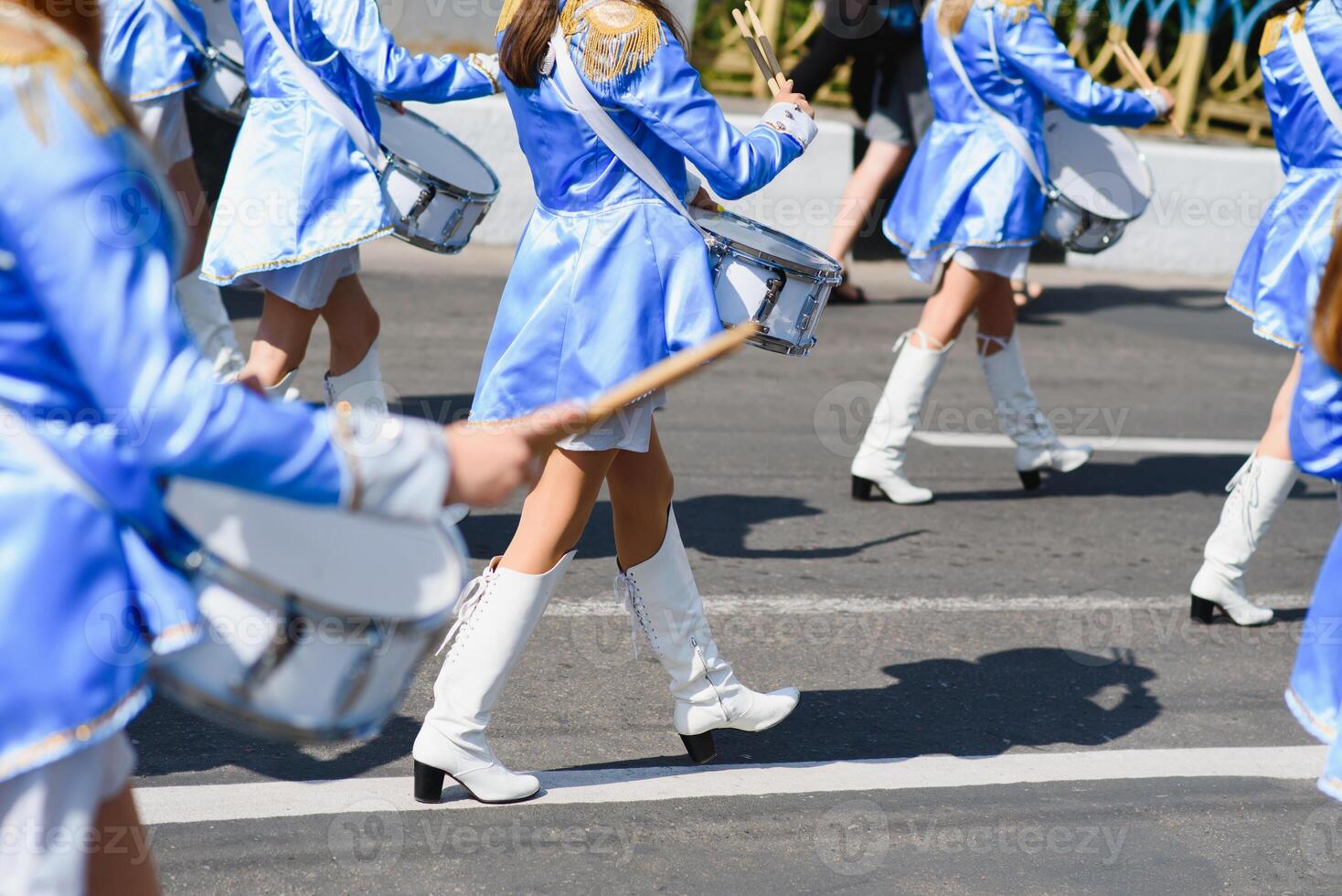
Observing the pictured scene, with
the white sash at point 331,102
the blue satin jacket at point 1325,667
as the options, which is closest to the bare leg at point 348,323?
the white sash at point 331,102

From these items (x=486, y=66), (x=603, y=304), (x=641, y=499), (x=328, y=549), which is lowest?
(x=641, y=499)

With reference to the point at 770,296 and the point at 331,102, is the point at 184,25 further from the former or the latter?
the point at 770,296

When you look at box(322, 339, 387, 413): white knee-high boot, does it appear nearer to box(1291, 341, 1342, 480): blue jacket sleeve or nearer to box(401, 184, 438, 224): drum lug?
box(401, 184, 438, 224): drum lug

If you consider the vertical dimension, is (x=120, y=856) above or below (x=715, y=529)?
above

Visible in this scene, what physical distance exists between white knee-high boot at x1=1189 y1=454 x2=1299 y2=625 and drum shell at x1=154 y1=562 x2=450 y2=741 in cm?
329

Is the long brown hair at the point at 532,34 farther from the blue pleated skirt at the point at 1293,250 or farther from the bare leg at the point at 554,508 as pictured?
the blue pleated skirt at the point at 1293,250

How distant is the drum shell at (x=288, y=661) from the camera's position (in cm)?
156

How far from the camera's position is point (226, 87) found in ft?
18.2

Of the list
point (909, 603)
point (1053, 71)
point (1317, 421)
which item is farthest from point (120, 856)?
point (1053, 71)

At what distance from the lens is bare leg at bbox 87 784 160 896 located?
5.49 feet

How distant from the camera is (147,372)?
147 cm

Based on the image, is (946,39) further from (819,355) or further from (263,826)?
(263,826)

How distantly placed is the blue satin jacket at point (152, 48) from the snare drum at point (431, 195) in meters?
1.37

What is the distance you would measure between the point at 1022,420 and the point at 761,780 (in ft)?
9.36
